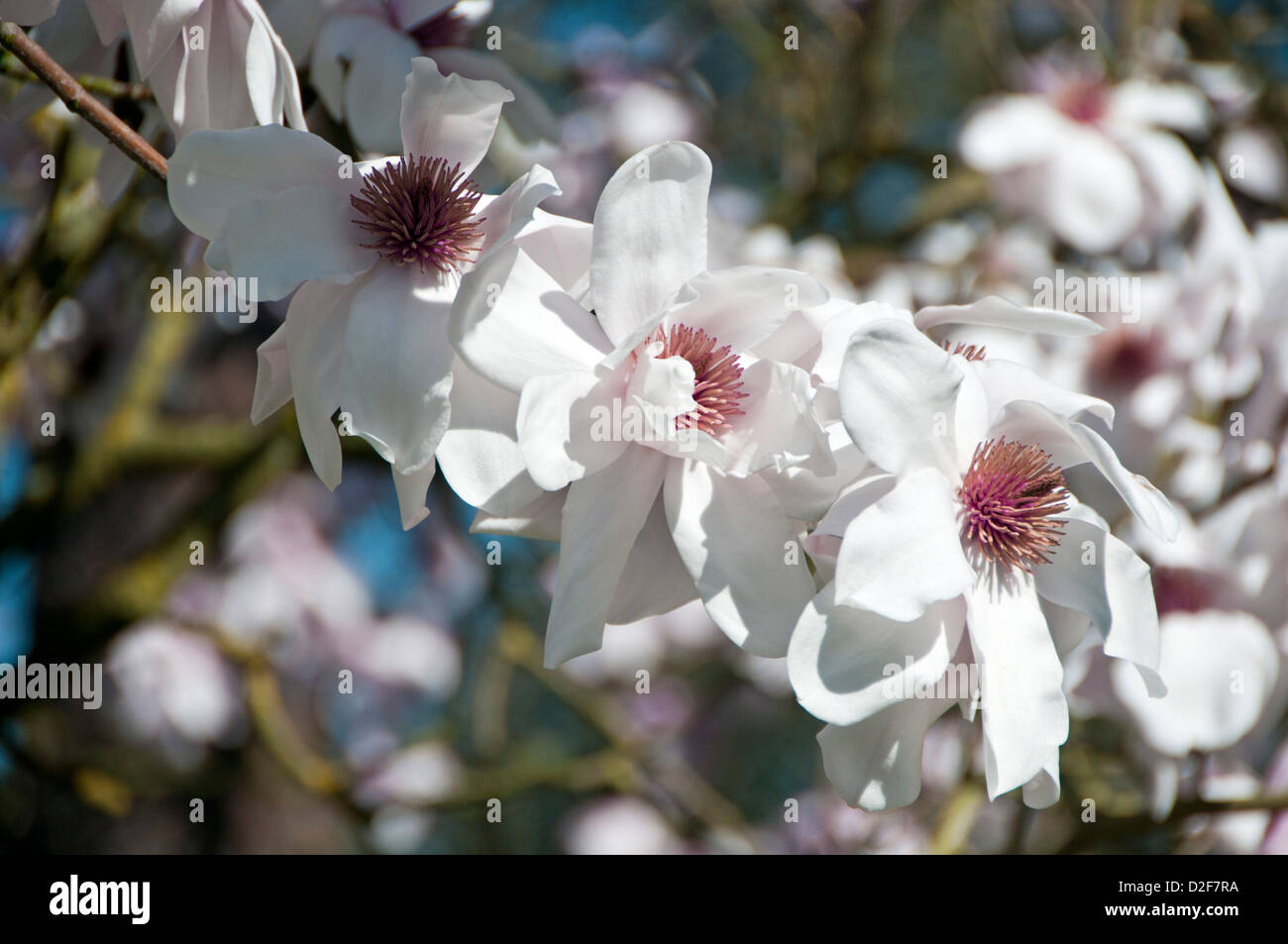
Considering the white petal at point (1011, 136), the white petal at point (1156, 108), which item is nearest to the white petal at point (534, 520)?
the white petal at point (1011, 136)

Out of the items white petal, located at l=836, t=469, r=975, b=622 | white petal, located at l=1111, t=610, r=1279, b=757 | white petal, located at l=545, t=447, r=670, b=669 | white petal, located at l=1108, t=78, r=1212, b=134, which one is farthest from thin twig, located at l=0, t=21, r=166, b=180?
white petal, located at l=1108, t=78, r=1212, b=134

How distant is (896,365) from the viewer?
51 cm

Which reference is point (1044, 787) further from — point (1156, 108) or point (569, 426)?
point (1156, 108)

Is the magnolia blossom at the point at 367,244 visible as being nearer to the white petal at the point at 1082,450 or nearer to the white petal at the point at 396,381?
the white petal at the point at 396,381

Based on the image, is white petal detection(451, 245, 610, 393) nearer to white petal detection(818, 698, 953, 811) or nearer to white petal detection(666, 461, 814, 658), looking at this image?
white petal detection(666, 461, 814, 658)

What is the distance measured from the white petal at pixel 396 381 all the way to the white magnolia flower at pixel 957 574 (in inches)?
7.7

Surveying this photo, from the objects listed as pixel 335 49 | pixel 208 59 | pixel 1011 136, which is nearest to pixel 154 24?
pixel 208 59

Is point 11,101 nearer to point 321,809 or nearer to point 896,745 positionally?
point 896,745

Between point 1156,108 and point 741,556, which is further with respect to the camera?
point 1156,108

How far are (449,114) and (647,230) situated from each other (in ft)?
0.40

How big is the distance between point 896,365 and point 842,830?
1.83 meters

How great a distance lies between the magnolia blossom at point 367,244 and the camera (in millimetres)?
517

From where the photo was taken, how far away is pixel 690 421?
547mm
